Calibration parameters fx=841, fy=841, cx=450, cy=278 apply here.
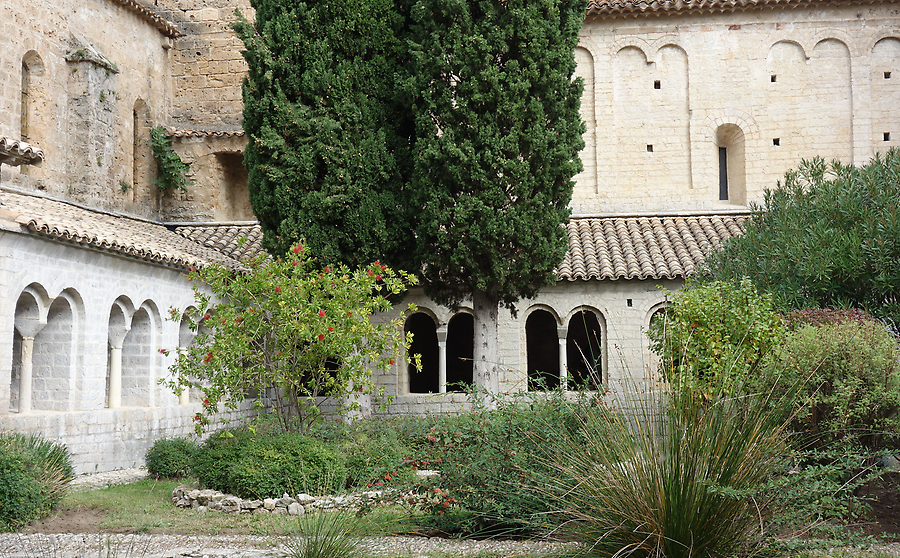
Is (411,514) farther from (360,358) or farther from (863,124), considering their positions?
(863,124)

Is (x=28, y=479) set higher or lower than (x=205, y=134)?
lower

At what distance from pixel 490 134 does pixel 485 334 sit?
315 cm

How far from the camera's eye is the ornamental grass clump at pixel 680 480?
4.63 meters

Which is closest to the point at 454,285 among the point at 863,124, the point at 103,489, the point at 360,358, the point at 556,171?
the point at 556,171

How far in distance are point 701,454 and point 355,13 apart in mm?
10130

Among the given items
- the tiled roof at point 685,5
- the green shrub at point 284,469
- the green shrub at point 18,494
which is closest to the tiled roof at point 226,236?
the green shrub at point 284,469

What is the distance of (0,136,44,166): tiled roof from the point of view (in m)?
8.29

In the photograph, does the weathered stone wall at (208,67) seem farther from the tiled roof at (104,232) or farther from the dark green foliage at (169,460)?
the dark green foliage at (169,460)

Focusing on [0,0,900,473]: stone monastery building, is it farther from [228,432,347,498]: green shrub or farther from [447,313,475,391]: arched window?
[228,432,347,498]: green shrub

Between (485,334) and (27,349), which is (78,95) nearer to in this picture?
(27,349)

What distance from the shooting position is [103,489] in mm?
9648

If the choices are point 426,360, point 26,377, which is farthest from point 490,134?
point 426,360

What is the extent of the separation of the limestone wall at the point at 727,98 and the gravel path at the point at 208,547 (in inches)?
501

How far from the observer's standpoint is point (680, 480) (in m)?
4.62
